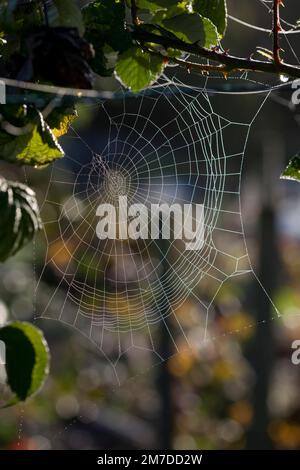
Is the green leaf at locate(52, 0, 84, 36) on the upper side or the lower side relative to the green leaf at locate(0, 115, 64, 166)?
upper

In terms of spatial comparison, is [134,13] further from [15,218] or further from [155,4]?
[15,218]

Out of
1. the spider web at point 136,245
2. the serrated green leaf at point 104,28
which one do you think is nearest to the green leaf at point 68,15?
the serrated green leaf at point 104,28

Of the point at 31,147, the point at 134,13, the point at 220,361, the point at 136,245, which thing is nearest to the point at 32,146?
the point at 31,147

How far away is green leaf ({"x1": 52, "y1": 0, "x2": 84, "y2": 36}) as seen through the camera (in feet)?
2.44

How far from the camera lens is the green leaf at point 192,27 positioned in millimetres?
851

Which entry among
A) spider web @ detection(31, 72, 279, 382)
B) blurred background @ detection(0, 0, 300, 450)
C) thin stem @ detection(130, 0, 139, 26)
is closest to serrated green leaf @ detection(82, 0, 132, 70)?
thin stem @ detection(130, 0, 139, 26)

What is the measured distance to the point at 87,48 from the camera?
2.22 feet

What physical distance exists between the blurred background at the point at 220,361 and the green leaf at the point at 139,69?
2763mm

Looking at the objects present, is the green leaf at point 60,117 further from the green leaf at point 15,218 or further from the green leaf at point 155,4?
the green leaf at point 15,218

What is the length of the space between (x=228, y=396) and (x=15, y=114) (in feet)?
12.7

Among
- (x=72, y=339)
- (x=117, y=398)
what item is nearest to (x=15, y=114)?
(x=72, y=339)

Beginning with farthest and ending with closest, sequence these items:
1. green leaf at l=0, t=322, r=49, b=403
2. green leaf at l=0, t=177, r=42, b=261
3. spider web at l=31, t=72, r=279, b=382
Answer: spider web at l=31, t=72, r=279, b=382 < green leaf at l=0, t=322, r=49, b=403 < green leaf at l=0, t=177, r=42, b=261

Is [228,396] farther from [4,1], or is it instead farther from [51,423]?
[4,1]

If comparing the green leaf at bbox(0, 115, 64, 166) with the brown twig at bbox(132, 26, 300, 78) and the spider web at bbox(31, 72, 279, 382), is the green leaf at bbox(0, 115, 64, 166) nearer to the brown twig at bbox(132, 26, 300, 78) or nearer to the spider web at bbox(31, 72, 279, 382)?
the brown twig at bbox(132, 26, 300, 78)
